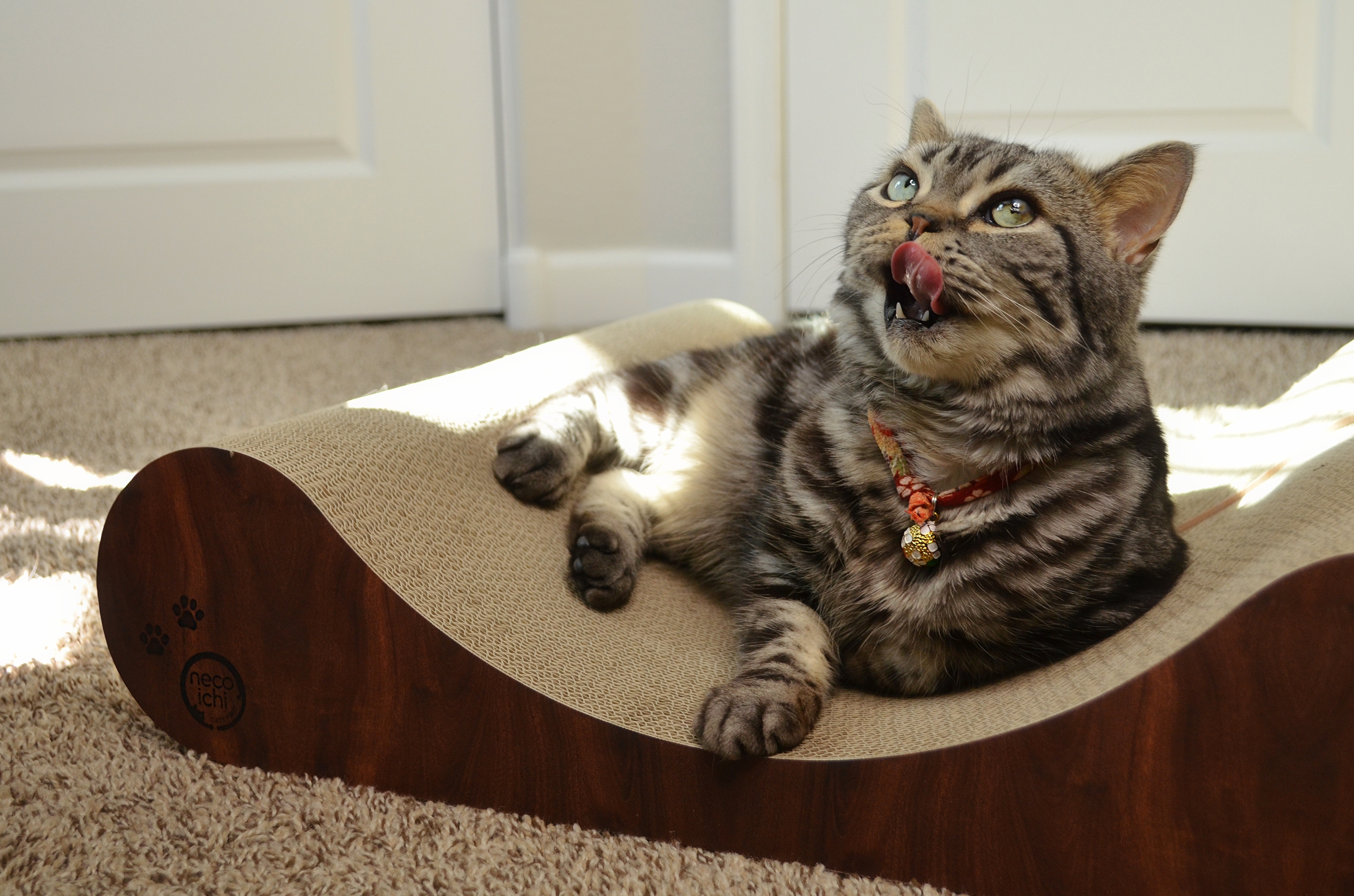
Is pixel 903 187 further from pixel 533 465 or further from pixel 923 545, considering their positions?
pixel 533 465

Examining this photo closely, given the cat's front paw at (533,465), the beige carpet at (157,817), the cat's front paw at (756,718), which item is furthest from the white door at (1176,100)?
the beige carpet at (157,817)

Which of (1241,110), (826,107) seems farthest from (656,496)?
(1241,110)

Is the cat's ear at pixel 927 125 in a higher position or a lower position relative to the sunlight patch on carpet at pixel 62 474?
higher

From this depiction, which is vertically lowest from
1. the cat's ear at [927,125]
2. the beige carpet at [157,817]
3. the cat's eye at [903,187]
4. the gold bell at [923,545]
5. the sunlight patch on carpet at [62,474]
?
the beige carpet at [157,817]

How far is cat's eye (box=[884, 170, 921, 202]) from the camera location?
1047 millimetres

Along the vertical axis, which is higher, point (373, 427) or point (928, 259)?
point (928, 259)

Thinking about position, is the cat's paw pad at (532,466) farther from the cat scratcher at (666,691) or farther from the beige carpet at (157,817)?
the beige carpet at (157,817)

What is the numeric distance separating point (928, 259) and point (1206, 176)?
155 centimetres

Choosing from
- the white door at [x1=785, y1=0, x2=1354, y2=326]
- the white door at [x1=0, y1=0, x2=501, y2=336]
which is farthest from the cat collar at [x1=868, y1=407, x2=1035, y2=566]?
the white door at [x1=0, y1=0, x2=501, y2=336]

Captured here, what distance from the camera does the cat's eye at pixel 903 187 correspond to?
1.05 meters

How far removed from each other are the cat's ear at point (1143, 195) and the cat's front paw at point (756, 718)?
0.50 metres

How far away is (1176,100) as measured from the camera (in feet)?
7.04

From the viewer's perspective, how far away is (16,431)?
5.85ft

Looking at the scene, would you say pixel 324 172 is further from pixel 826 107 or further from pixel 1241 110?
pixel 1241 110
